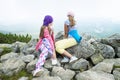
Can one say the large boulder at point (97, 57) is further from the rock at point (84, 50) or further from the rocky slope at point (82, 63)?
the rock at point (84, 50)

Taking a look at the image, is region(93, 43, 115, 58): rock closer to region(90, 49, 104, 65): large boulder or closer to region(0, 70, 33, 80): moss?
region(90, 49, 104, 65): large boulder

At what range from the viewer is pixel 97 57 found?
17453 millimetres

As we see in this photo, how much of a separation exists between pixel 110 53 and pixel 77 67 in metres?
2.24

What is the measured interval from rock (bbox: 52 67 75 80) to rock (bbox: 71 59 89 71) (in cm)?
57

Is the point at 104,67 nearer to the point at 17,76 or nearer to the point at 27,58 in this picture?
the point at 27,58

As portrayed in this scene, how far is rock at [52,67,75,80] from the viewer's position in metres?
15.7

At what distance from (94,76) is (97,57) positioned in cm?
238

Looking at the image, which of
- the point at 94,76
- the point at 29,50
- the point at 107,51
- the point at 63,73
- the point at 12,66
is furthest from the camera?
the point at 29,50

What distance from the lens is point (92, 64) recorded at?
56.9ft

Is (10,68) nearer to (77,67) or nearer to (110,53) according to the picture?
(77,67)

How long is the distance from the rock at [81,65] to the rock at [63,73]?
1.87 ft

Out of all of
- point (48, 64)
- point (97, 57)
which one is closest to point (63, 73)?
point (48, 64)

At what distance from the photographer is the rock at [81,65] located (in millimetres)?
16516

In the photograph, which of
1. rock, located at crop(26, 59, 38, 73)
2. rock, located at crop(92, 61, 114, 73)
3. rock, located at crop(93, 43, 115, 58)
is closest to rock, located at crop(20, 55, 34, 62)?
rock, located at crop(26, 59, 38, 73)
